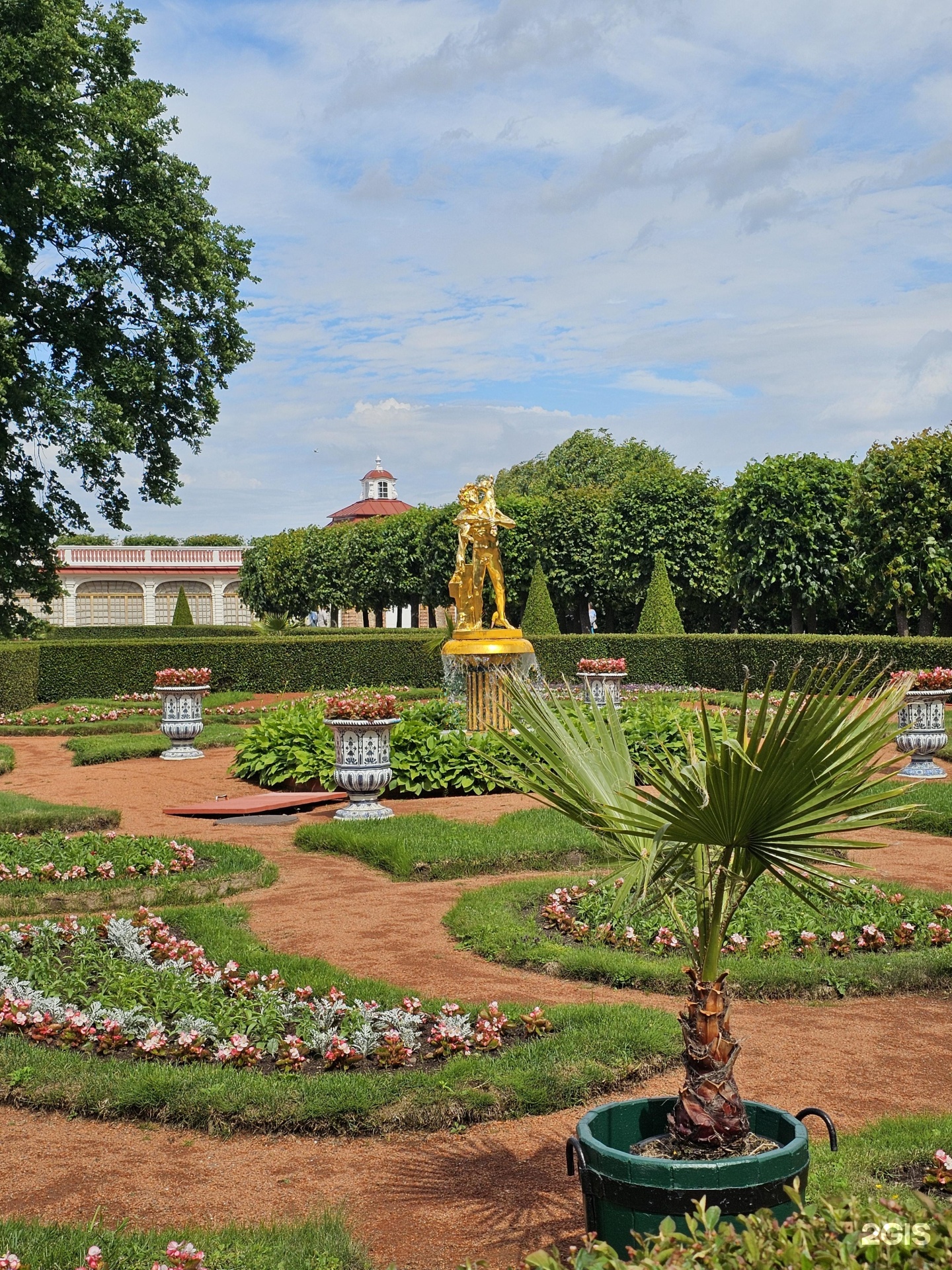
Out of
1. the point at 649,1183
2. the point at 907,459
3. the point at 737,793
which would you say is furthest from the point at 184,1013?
the point at 907,459

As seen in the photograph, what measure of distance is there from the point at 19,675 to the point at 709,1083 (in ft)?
74.5

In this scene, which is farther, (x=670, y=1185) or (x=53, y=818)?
(x=53, y=818)

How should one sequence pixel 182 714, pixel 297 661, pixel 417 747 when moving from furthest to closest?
pixel 297 661, pixel 182 714, pixel 417 747

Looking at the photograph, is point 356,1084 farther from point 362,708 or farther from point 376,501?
point 376,501

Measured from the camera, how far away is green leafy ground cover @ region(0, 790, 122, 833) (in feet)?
36.6

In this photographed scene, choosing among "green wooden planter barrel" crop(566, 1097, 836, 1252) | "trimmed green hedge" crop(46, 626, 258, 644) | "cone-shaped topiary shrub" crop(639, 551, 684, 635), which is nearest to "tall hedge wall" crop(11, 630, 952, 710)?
"cone-shaped topiary shrub" crop(639, 551, 684, 635)

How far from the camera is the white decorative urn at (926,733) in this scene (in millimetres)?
13766

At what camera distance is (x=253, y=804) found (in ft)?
41.7

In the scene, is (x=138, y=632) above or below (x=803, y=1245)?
above

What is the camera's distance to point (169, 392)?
18594 mm

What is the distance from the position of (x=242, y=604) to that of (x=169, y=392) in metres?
46.5

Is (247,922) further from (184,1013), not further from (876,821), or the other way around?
(876,821)

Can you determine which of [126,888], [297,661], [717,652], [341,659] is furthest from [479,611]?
[717,652]

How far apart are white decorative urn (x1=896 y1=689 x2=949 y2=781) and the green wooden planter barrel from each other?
11.3 metres
